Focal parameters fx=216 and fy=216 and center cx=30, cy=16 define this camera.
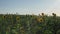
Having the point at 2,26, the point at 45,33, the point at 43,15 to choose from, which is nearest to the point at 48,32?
the point at 45,33

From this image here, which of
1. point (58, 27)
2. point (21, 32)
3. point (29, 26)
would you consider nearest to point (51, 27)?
point (58, 27)

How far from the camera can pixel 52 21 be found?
6.28 meters

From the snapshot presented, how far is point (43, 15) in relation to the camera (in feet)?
19.9

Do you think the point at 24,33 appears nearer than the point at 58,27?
Yes

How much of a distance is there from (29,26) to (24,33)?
44cm

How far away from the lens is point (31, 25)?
5742mm

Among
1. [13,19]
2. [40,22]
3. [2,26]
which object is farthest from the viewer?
[13,19]

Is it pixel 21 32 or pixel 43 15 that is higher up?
pixel 43 15

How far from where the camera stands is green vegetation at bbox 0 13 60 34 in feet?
17.6

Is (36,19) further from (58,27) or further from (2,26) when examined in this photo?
(2,26)

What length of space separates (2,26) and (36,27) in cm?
89

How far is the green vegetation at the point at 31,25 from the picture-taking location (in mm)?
5367

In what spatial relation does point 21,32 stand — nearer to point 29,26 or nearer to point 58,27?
point 29,26

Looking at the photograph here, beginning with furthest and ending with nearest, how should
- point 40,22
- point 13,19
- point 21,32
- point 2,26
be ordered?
point 13,19 → point 40,22 → point 2,26 → point 21,32
